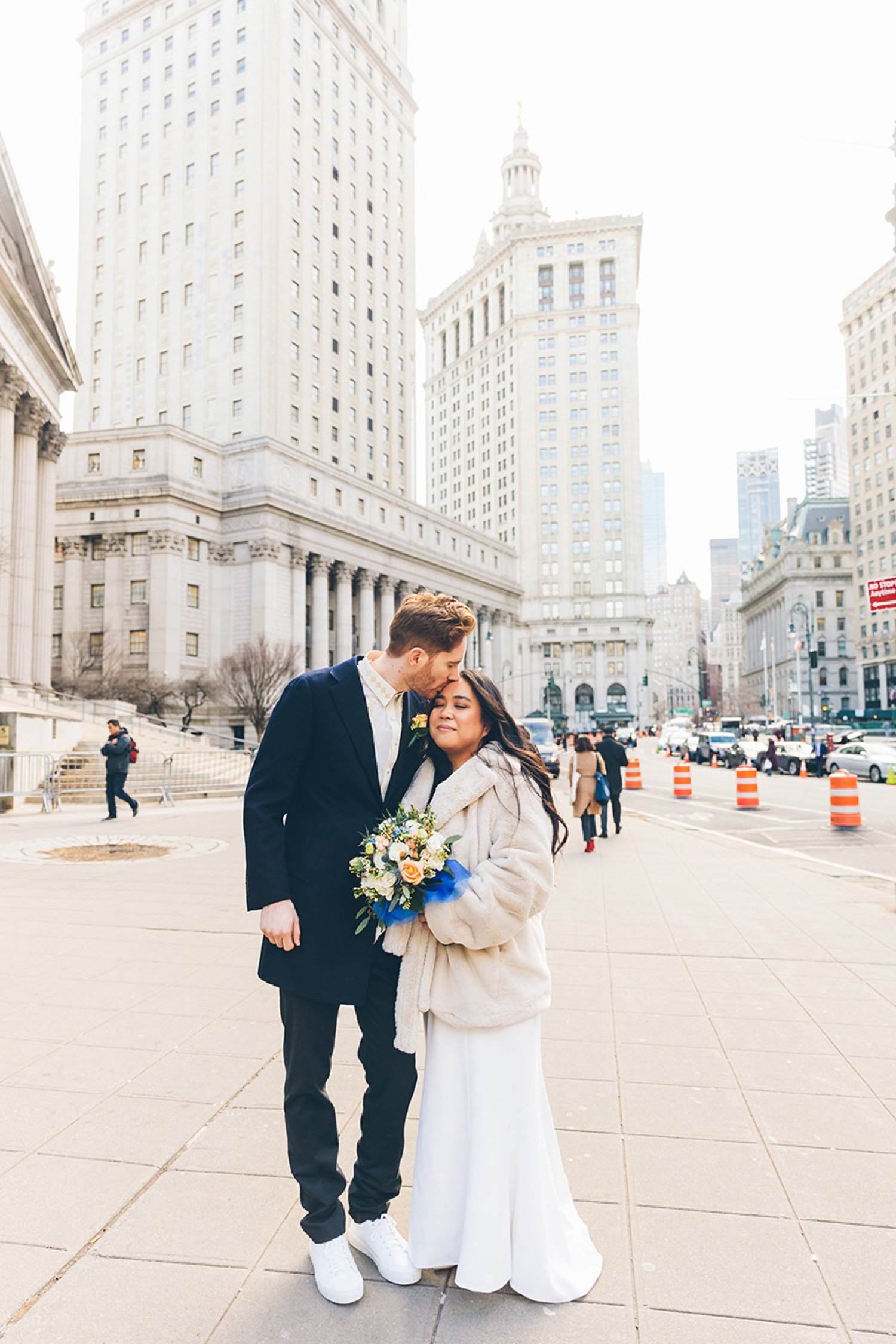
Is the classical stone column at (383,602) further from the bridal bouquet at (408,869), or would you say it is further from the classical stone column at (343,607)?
the bridal bouquet at (408,869)

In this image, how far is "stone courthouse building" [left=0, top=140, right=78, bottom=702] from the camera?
29.2m

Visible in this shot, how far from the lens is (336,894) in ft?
9.34

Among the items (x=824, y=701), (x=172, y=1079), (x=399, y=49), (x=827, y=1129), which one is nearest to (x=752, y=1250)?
(x=827, y=1129)

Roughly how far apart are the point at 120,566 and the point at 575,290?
99162 mm

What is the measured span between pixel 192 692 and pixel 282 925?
164 feet

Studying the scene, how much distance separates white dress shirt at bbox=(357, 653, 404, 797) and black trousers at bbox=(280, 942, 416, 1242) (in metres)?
0.63

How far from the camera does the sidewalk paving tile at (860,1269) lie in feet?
8.32

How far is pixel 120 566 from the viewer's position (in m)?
54.7

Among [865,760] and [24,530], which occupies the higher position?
[24,530]

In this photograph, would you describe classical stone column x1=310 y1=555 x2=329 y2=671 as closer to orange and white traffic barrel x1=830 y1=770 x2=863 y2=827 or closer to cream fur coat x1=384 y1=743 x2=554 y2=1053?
orange and white traffic barrel x1=830 y1=770 x2=863 y2=827

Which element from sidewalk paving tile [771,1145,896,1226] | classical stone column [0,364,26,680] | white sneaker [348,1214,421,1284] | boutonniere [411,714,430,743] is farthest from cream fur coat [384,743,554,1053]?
classical stone column [0,364,26,680]

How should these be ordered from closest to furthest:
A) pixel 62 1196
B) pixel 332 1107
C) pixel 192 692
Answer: pixel 332 1107 → pixel 62 1196 → pixel 192 692

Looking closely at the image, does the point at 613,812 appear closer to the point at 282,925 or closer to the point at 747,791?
the point at 747,791

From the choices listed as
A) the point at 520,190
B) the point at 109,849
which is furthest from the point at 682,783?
the point at 520,190
